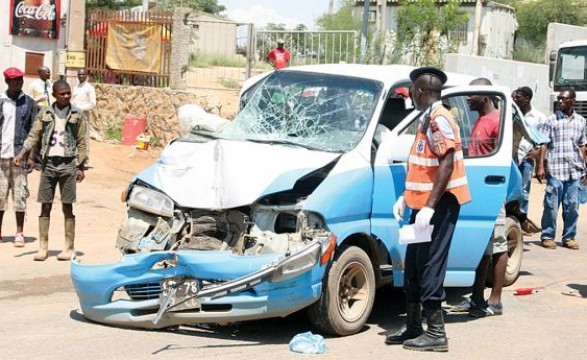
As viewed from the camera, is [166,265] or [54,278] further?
[54,278]

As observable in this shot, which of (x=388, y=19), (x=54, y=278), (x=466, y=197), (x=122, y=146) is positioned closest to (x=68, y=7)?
(x=122, y=146)

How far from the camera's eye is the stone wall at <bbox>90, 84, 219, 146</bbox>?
1991 centimetres

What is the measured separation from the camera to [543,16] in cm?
4938

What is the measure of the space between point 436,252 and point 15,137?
19.0 ft

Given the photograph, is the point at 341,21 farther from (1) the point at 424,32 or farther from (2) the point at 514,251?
(2) the point at 514,251

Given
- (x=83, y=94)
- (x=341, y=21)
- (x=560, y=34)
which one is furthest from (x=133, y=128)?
(x=341, y=21)

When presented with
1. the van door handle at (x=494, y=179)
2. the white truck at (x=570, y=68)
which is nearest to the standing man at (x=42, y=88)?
the van door handle at (x=494, y=179)

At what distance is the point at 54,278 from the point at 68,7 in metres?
12.0

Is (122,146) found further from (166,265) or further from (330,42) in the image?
(166,265)

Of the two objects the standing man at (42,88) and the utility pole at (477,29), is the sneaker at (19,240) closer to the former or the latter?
the standing man at (42,88)

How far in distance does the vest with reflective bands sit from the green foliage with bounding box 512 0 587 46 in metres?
42.8

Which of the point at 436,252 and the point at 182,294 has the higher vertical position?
the point at 436,252

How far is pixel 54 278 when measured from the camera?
372 inches

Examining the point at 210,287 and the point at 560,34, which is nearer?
the point at 210,287
